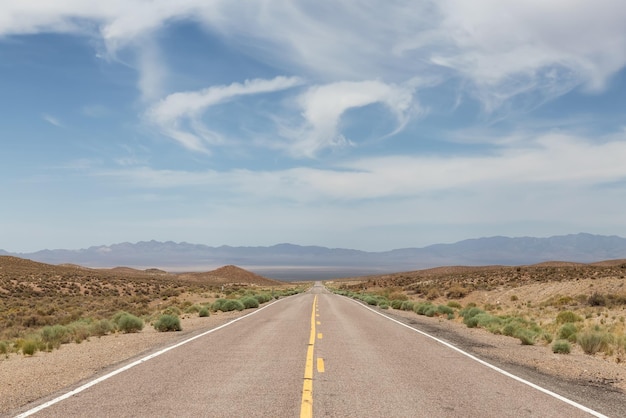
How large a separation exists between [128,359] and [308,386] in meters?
5.44

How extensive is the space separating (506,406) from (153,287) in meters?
66.2

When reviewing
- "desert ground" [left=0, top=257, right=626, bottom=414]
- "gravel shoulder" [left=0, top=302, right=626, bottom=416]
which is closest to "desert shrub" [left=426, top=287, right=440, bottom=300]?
"desert ground" [left=0, top=257, right=626, bottom=414]

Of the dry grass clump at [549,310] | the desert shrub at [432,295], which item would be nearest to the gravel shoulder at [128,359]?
the dry grass clump at [549,310]

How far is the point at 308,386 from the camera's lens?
8977 mm

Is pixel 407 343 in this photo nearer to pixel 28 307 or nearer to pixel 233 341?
pixel 233 341

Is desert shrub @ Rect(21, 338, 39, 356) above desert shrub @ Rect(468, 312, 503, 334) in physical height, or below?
above

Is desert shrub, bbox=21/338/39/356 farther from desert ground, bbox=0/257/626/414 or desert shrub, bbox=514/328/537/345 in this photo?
desert shrub, bbox=514/328/537/345

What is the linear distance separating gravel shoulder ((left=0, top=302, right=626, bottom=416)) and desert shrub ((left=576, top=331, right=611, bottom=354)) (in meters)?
0.42

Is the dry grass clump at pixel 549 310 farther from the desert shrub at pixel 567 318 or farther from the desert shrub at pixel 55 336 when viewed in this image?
the desert shrub at pixel 55 336

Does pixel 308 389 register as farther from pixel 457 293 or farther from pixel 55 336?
pixel 457 293

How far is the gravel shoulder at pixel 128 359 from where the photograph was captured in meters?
9.56

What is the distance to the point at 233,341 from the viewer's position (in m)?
15.4

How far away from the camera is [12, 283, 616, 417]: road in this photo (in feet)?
24.5

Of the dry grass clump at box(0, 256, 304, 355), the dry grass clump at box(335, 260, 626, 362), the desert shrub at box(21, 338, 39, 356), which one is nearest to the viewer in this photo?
the desert shrub at box(21, 338, 39, 356)
